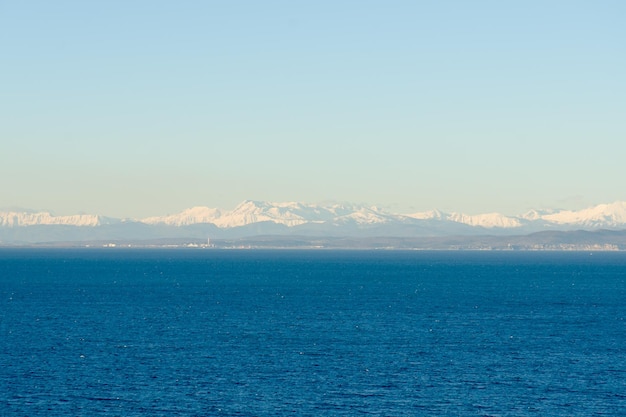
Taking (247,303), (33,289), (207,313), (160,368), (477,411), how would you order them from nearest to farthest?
1. (477,411)
2. (160,368)
3. (207,313)
4. (247,303)
5. (33,289)

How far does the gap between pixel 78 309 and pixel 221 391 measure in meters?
70.7

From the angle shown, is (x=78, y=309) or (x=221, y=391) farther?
(x=78, y=309)

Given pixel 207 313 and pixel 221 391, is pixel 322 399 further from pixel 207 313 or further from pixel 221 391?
pixel 207 313

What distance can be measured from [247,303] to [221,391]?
259ft

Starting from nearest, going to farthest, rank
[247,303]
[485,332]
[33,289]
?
[485,332], [247,303], [33,289]

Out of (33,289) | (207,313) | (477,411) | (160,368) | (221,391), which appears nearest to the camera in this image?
(477,411)

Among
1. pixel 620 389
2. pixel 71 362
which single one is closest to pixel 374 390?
pixel 620 389

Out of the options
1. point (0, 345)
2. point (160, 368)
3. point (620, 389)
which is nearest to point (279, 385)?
point (160, 368)

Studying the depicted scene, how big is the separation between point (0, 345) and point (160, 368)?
2383 centimetres

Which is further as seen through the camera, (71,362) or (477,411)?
(71,362)

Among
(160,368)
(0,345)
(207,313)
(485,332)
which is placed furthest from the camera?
(207,313)

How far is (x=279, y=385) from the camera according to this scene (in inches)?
3152

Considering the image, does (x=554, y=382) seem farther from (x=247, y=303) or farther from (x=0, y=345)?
(x=247, y=303)

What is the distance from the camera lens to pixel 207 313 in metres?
137
